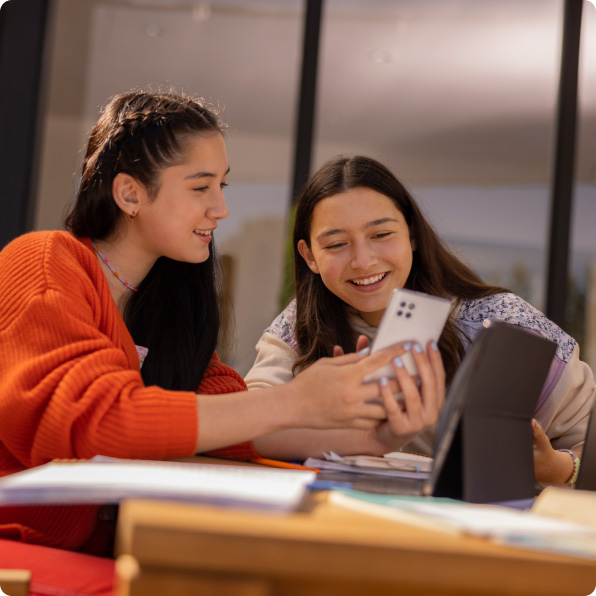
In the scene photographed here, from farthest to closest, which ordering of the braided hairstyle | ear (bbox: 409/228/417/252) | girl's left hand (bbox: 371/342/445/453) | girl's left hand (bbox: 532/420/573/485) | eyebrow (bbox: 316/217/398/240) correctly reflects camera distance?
ear (bbox: 409/228/417/252), eyebrow (bbox: 316/217/398/240), the braided hairstyle, girl's left hand (bbox: 532/420/573/485), girl's left hand (bbox: 371/342/445/453)

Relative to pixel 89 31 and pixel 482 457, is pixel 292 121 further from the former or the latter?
pixel 482 457

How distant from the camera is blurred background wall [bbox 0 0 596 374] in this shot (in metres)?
4.55

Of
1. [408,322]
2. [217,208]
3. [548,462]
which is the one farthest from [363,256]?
[408,322]

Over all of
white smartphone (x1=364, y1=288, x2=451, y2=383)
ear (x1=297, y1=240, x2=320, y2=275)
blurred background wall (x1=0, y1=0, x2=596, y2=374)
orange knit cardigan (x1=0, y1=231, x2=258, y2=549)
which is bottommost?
orange knit cardigan (x1=0, y1=231, x2=258, y2=549)

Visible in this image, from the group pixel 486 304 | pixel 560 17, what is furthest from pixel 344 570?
pixel 560 17

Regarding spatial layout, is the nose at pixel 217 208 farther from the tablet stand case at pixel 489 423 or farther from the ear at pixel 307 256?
the tablet stand case at pixel 489 423

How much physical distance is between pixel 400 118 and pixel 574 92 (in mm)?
1107

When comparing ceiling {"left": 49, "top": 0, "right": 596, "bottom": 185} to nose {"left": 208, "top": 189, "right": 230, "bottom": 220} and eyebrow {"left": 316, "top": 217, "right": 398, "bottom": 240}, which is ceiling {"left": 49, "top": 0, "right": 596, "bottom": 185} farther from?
nose {"left": 208, "top": 189, "right": 230, "bottom": 220}

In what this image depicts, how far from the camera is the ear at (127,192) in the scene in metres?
1.66

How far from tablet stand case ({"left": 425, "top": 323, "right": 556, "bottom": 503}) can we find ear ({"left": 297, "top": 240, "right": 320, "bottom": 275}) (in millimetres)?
1142

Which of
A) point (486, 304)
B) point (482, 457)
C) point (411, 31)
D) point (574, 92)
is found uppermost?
point (411, 31)

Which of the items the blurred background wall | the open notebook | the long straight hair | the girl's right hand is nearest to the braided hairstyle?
the long straight hair

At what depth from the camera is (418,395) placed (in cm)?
121

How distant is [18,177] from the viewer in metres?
3.86
